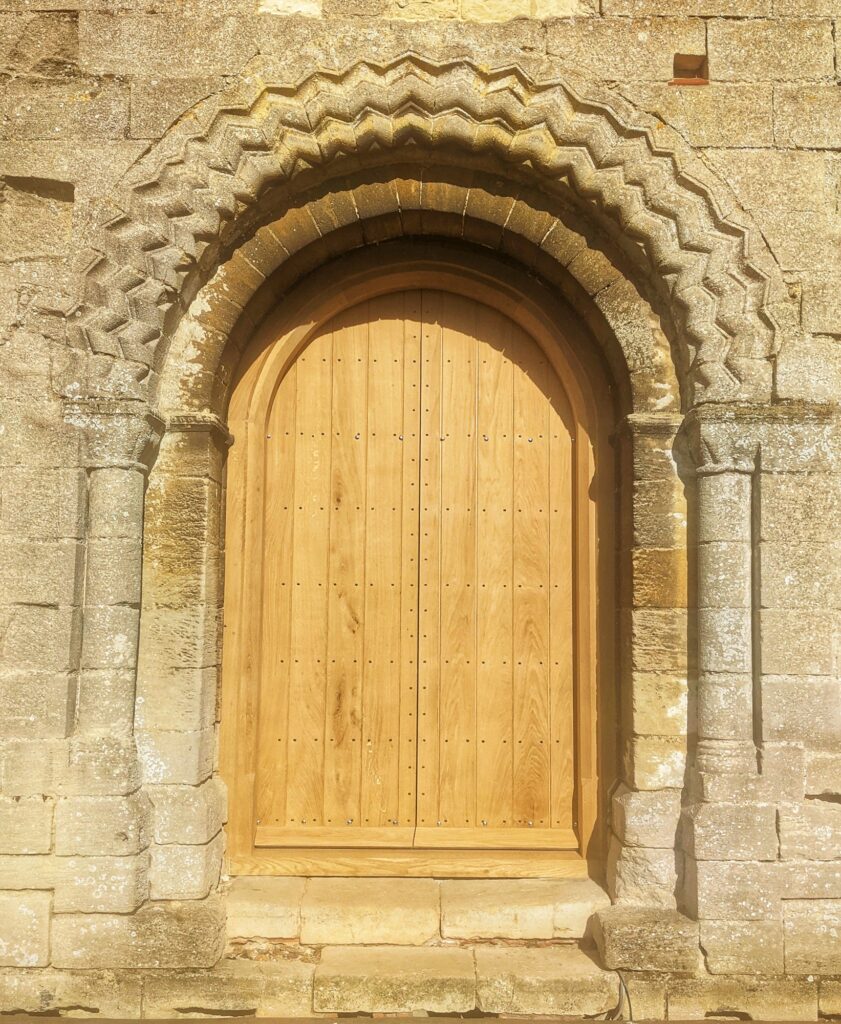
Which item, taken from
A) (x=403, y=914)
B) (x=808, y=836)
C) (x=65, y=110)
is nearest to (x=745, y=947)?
(x=808, y=836)

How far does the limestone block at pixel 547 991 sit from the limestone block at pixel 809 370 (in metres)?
2.41

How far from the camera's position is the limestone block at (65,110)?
363 cm

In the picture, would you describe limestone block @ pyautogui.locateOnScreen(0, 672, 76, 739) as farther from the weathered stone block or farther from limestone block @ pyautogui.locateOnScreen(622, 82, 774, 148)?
limestone block @ pyautogui.locateOnScreen(622, 82, 774, 148)

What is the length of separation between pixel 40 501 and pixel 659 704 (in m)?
2.65

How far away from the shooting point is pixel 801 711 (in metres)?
3.40

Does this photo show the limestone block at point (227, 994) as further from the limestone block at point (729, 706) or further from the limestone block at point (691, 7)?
the limestone block at point (691, 7)

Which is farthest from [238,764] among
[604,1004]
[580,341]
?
[580,341]

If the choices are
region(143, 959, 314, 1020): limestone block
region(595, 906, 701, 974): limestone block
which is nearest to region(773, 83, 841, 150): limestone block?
region(595, 906, 701, 974): limestone block

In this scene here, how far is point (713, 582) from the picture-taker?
351 centimetres

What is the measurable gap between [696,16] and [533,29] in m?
0.70

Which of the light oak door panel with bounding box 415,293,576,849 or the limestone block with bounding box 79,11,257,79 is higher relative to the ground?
the limestone block with bounding box 79,11,257,79

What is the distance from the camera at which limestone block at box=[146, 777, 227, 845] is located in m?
3.49

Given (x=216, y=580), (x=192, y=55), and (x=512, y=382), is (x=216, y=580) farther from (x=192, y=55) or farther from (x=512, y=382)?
(x=192, y=55)

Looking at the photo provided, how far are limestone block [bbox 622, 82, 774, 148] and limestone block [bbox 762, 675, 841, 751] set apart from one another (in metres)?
2.23
